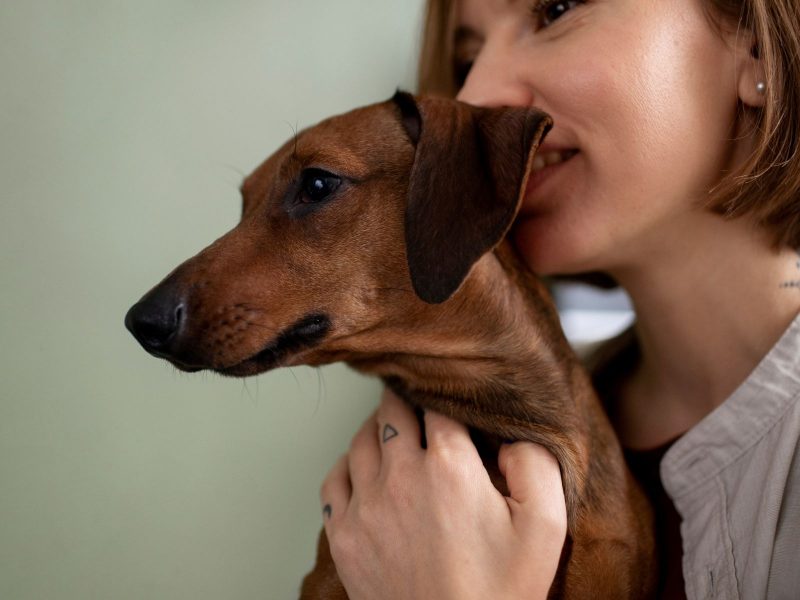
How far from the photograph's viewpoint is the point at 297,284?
3.89 feet

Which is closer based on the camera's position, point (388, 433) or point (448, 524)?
point (448, 524)

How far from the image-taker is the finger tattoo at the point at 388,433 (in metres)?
1.48

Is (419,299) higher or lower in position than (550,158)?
lower

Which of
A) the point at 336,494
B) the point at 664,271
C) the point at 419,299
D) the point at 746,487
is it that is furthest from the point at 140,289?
the point at 746,487

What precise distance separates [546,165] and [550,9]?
355 millimetres

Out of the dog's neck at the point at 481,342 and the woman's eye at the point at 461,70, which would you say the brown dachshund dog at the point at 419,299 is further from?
the woman's eye at the point at 461,70

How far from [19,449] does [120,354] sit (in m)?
0.36

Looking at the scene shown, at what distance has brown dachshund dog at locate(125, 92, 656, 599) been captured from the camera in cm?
117

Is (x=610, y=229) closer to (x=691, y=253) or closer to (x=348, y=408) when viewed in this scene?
(x=691, y=253)

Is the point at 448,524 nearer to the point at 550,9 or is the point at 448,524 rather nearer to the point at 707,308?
the point at 707,308

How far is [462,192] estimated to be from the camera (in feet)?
3.96

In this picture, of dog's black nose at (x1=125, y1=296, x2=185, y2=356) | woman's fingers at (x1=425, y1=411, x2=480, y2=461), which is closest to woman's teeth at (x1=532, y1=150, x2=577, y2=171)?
woman's fingers at (x1=425, y1=411, x2=480, y2=461)

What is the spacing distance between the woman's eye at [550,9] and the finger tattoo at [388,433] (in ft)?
3.24

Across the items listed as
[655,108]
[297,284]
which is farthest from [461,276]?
[655,108]
